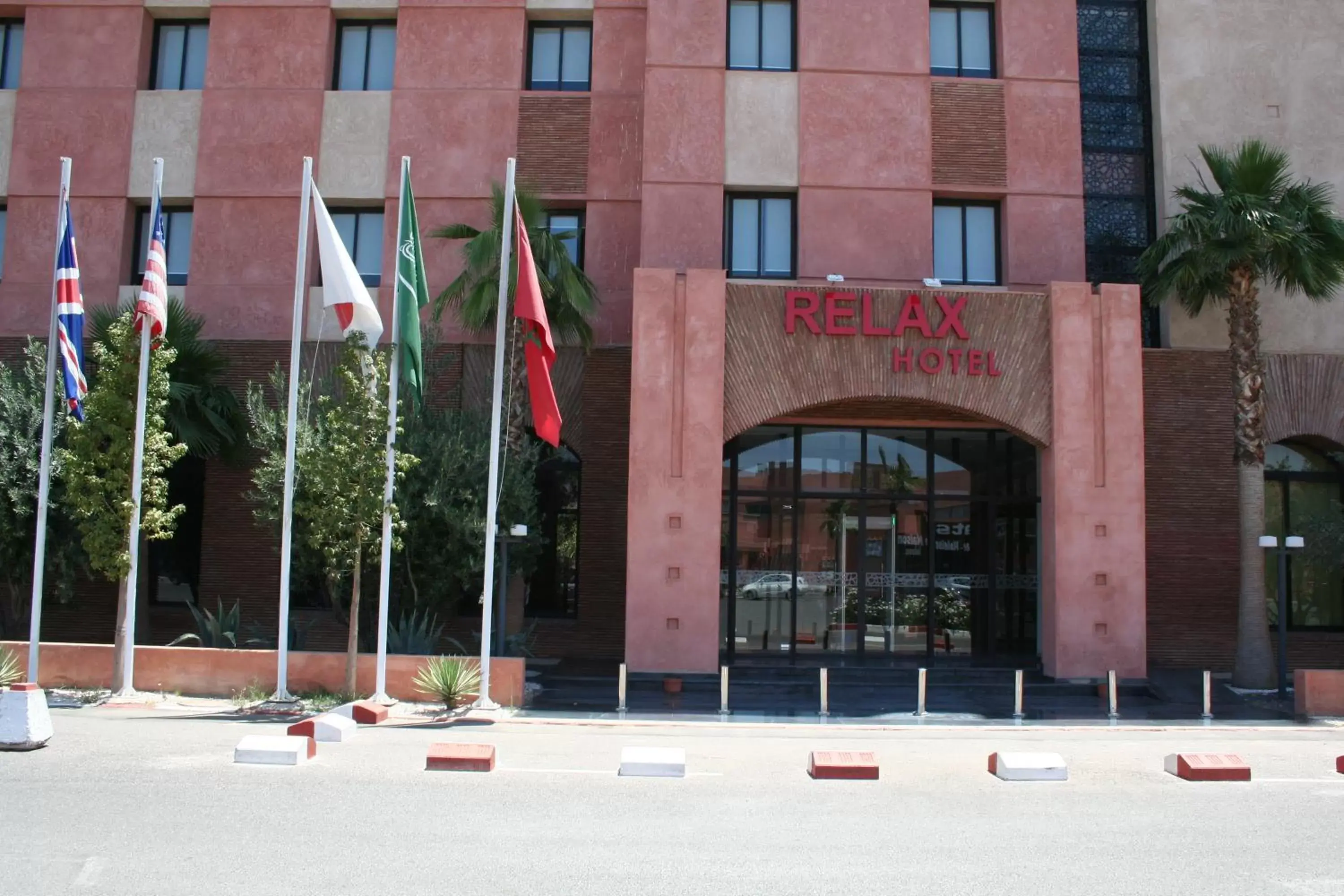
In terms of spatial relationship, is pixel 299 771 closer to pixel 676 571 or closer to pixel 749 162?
pixel 676 571

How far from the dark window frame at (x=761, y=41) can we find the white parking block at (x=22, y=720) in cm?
1666

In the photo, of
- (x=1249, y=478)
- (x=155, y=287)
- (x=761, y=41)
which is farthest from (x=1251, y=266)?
(x=155, y=287)

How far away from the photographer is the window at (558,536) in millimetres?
23516

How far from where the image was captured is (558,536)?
2366 cm

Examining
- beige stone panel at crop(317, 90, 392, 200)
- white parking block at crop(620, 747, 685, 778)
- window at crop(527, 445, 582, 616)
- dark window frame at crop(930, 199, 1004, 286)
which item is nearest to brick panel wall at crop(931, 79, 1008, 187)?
dark window frame at crop(930, 199, 1004, 286)

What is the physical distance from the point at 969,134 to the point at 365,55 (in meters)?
12.7

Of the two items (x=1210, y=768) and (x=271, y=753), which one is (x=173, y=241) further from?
(x=1210, y=768)

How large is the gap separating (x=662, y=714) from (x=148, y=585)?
1210 cm

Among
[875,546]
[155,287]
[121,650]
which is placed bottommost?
[121,650]

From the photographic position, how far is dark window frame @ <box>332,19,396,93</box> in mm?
24828

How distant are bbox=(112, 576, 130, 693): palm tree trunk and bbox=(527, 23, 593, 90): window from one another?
13.3 meters

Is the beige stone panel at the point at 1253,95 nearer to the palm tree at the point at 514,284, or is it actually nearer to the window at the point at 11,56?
the palm tree at the point at 514,284

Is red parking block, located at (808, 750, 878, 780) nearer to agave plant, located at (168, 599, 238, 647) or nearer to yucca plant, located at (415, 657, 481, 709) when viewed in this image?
yucca plant, located at (415, 657, 481, 709)

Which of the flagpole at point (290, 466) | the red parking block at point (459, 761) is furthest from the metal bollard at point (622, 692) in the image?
the red parking block at point (459, 761)
